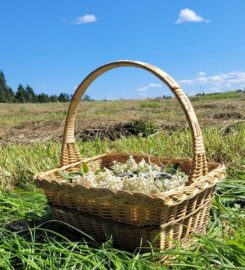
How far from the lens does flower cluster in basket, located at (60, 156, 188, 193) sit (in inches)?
78.2

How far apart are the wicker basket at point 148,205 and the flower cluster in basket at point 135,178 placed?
10 centimetres

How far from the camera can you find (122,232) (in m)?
1.93

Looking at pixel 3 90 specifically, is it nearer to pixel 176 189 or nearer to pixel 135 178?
pixel 135 178

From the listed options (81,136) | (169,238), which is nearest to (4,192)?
(169,238)

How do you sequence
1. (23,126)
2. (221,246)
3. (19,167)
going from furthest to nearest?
(23,126) < (19,167) < (221,246)

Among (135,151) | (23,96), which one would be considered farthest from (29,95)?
(135,151)

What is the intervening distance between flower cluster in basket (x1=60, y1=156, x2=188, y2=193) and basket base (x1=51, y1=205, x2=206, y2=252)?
15 centimetres

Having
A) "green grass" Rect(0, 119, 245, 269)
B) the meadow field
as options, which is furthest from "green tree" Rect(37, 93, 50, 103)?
"green grass" Rect(0, 119, 245, 269)

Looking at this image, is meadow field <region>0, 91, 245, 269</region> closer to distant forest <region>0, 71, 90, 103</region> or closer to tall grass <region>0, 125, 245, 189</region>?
tall grass <region>0, 125, 245, 189</region>

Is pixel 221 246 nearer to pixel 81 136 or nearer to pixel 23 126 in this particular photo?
pixel 81 136

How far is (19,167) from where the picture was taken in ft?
12.1

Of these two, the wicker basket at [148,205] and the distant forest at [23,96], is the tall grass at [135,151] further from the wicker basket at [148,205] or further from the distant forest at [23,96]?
the distant forest at [23,96]

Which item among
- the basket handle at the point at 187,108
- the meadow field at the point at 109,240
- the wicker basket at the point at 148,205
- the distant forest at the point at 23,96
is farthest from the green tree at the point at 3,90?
the wicker basket at the point at 148,205

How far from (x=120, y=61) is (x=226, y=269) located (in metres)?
1.04
